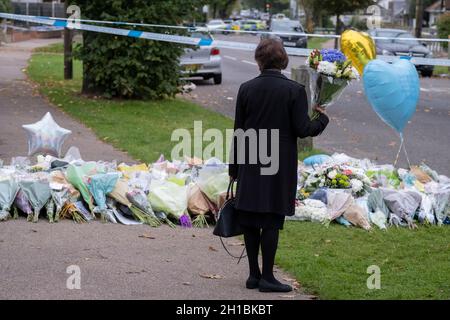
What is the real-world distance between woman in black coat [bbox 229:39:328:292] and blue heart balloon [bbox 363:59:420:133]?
3.02m

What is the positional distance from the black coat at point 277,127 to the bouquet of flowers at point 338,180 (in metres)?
2.66

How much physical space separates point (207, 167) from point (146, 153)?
3.51 metres

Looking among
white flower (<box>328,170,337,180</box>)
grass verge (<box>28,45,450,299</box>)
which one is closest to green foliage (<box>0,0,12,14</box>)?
grass verge (<box>28,45,450,299</box>)

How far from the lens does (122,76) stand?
1831cm

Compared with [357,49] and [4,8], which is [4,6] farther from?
[357,49]

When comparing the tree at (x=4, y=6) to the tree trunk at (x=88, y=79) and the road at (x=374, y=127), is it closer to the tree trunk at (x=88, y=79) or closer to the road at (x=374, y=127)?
the road at (x=374, y=127)

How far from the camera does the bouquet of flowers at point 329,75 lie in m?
7.98

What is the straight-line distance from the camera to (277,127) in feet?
19.9

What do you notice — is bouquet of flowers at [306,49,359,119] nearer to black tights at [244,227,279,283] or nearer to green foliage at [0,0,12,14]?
black tights at [244,227,279,283]

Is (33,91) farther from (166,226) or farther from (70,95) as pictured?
(166,226)

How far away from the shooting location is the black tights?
20.0ft

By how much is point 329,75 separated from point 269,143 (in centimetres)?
214

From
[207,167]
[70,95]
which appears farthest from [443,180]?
[70,95]

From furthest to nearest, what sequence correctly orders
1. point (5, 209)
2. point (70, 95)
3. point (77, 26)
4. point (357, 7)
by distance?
1. point (357, 7)
2. point (70, 95)
3. point (77, 26)
4. point (5, 209)
